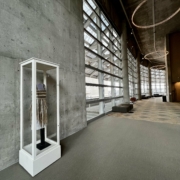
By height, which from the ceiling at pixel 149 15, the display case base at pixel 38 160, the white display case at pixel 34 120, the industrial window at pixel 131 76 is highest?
the ceiling at pixel 149 15

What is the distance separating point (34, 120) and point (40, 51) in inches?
64.1

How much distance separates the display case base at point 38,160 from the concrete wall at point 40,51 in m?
0.26

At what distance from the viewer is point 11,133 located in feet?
5.99

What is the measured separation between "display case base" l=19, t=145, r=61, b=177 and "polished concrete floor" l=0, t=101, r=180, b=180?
0.07 meters

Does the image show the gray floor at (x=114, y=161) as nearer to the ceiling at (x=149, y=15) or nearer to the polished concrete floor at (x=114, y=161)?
the polished concrete floor at (x=114, y=161)

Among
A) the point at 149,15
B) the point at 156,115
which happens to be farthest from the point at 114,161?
the point at 149,15

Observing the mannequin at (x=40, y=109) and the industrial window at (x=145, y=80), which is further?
the industrial window at (x=145, y=80)

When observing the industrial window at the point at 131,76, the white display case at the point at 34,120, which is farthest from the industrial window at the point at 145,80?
the white display case at the point at 34,120

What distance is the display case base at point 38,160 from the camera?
156 centimetres

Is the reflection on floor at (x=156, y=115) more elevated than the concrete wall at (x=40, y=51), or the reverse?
the concrete wall at (x=40, y=51)

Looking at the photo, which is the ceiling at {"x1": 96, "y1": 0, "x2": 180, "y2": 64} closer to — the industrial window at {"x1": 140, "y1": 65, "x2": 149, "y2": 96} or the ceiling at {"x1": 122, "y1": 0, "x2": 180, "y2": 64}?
the ceiling at {"x1": 122, "y1": 0, "x2": 180, "y2": 64}

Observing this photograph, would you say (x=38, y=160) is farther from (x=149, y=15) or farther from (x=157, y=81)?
(x=157, y=81)

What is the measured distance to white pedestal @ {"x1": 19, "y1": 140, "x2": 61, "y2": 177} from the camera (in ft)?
5.15

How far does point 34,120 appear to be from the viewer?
1.62 meters
